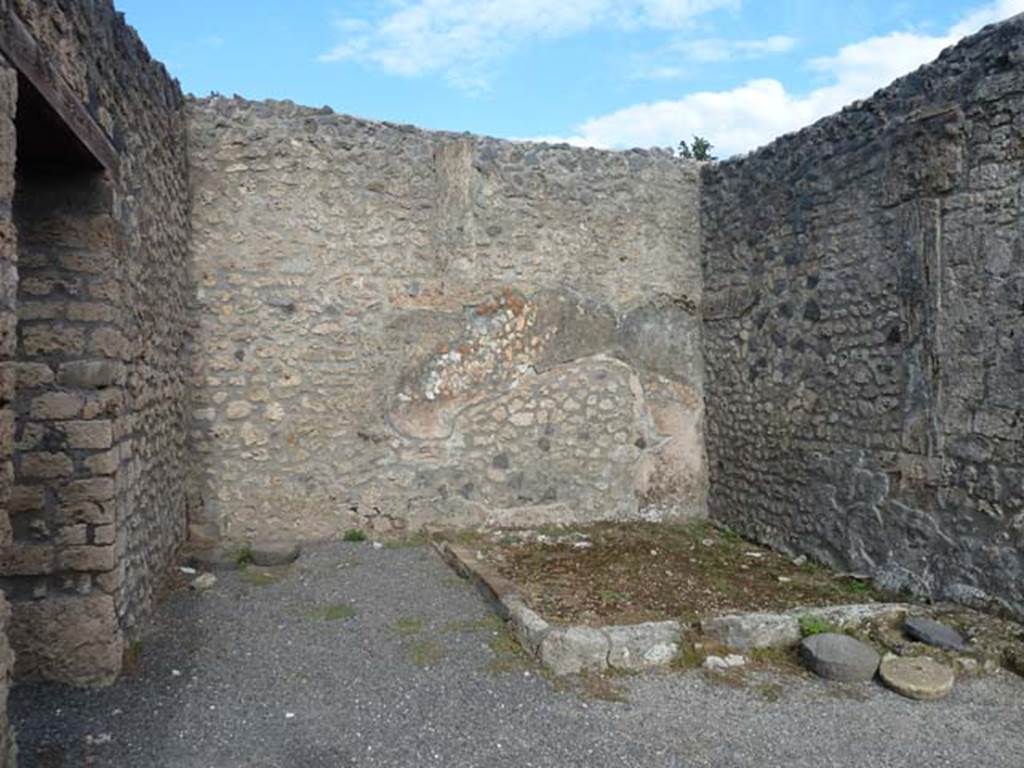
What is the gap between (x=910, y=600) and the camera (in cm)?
495

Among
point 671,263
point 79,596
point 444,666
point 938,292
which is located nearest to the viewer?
point 79,596

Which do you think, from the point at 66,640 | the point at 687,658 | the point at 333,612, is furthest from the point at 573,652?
the point at 66,640

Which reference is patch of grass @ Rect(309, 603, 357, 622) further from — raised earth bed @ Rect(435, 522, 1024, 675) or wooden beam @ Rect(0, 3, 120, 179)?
wooden beam @ Rect(0, 3, 120, 179)

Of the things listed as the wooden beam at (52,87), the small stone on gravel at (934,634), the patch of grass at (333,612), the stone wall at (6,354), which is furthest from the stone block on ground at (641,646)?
the wooden beam at (52,87)

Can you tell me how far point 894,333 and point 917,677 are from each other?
7.57 ft

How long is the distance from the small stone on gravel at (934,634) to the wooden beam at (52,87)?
14.9 ft

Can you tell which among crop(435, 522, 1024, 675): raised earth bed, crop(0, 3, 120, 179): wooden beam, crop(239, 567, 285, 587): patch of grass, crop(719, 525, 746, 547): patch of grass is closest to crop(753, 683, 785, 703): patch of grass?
crop(435, 522, 1024, 675): raised earth bed

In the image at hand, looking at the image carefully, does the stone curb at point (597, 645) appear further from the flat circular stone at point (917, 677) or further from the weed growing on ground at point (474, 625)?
the flat circular stone at point (917, 677)

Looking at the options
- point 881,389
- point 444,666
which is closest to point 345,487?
point 444,666

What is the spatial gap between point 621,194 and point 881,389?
2.95m

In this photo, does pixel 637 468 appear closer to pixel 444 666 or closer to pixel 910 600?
pixel 910 600

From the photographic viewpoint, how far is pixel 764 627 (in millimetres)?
4168

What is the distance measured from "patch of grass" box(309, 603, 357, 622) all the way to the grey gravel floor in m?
0.17

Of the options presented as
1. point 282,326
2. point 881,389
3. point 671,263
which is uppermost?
point 671,263
